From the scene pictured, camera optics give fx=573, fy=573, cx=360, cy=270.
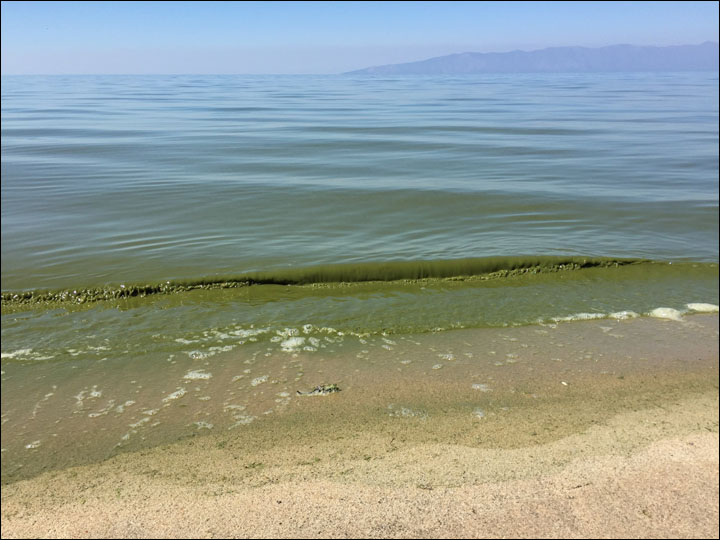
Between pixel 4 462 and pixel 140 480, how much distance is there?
3.98ft

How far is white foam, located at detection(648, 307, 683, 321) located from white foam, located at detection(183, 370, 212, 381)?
212 inches

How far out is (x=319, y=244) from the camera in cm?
1045

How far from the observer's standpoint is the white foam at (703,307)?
24.1 ft

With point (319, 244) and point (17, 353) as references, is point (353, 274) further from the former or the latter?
point (17, 353)

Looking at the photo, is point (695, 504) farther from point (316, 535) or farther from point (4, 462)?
point (4, 462)

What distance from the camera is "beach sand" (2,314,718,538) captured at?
351 cm

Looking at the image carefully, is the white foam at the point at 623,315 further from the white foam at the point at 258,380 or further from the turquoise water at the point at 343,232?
the white foam at the point at 258,380

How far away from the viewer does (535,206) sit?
42.7 feet

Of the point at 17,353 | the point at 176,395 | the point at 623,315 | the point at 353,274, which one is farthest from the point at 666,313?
the point at 17,353

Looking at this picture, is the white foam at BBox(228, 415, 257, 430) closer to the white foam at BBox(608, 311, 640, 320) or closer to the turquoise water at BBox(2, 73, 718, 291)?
the turquoise water at BBox(2, 73, 718, 291)

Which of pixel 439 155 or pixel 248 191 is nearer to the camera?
pixel 248 191

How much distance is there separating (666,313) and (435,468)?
4.70 m

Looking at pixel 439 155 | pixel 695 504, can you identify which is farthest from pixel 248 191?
pixel 695 504

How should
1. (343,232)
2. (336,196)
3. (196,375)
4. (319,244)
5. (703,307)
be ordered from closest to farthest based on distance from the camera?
(196,375) → (703,307) → (319,244) → (343,232) → (336,196)
